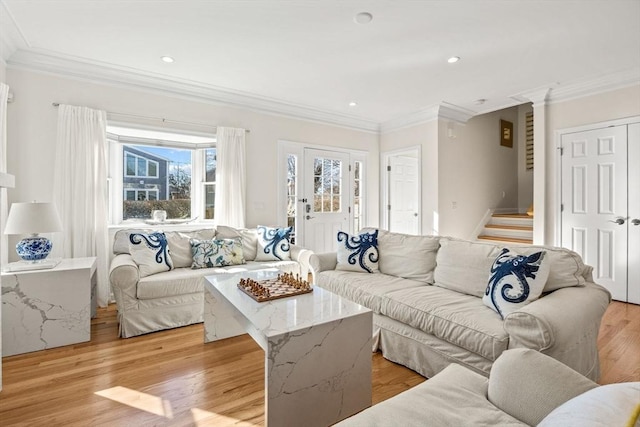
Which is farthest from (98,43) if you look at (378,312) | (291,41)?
(378,312)

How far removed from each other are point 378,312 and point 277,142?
117 inches

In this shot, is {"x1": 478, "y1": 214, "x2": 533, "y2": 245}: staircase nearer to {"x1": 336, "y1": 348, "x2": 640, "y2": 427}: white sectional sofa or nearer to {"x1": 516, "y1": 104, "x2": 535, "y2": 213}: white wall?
{"x1": 516, "y1": 104, "x2": 535, "y2": 213}: white wall

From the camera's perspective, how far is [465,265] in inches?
93.8

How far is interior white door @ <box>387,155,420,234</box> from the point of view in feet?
18.3

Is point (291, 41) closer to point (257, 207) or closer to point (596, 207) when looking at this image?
point (257, 207)

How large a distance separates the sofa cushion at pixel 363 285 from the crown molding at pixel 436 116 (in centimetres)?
293

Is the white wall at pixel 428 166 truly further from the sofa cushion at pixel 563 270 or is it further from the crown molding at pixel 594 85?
the sofa cushion at pixel 563 270

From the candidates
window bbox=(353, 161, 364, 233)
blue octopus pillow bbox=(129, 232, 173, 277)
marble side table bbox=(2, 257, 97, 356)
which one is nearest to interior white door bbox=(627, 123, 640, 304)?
window bbox=(353, 161, 364, 233)

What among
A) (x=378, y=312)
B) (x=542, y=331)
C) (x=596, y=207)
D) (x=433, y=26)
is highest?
(x=433, y=26)

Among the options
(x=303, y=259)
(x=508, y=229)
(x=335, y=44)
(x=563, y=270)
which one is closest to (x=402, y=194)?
(x=508, y=229)

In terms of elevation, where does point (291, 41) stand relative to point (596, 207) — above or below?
above

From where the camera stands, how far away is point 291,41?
2787 millimetres

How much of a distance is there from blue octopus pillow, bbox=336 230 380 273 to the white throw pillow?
2.18 metres

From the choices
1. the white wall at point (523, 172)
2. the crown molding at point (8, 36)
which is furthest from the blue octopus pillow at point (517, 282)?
the white wall at point (523, 172)
